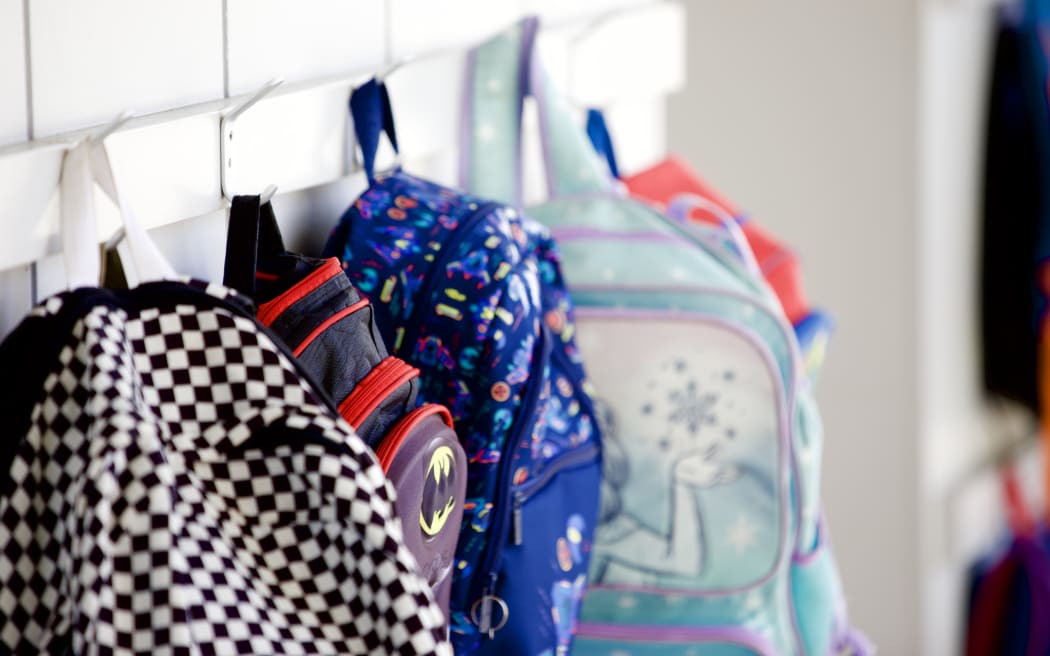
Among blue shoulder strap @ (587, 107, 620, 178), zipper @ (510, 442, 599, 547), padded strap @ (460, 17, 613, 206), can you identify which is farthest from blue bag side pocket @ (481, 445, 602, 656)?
blue shoulder strap @ (587, 107, 620, 178)

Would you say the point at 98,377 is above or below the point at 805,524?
above

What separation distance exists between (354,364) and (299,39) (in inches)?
9.5

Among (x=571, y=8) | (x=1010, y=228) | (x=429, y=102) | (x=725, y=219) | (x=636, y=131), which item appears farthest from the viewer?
(x=1010, y=228)

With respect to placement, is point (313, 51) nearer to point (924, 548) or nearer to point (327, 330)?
point (327, 330)

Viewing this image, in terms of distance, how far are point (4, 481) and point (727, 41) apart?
1.52 meters

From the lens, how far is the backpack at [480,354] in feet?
2.46

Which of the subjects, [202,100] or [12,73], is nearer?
[12,73]

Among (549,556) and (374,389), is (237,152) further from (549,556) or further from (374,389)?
(549,556)

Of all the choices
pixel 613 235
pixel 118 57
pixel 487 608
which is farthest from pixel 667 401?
pixel 118 57

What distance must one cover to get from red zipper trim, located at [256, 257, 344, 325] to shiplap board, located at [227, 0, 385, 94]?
151 mm

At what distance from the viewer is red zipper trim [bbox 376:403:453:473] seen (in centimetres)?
64

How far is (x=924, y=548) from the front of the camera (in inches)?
73.9

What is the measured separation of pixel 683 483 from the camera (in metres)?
0.94

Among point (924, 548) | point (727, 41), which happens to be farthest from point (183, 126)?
point (924, 548)
